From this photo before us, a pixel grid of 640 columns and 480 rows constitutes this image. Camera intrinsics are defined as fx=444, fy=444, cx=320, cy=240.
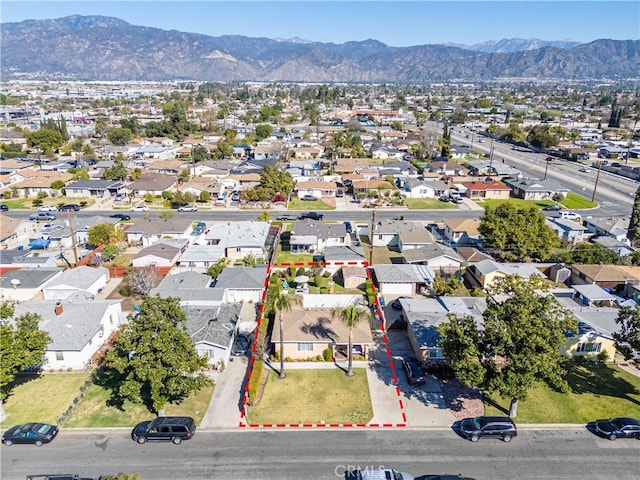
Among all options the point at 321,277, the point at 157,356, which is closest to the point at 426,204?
the point at 321,277

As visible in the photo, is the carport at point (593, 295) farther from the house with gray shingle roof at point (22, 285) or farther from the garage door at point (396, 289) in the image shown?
the house with gray shingle roof at point (22, 285)

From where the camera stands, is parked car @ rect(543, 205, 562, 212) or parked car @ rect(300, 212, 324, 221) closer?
parked car @ rect(300, 212, 324, 221)

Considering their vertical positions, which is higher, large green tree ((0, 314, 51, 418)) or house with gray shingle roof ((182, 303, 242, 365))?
large green tree ((0, 314, 51, 418))

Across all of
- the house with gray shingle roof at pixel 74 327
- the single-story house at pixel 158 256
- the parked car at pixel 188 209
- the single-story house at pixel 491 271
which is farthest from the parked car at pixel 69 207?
the single-story house at pixel 491 271

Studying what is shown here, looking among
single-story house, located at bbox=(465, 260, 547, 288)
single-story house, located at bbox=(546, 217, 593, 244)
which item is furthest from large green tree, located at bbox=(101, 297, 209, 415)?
single-story house, located at bbox=(546, 217, 593, 244)

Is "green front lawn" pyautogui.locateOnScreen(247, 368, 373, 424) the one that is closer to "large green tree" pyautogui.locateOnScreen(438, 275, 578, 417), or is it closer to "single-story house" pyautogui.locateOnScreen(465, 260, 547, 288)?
"large green tree" pyautogui.locateOnScreen(438, 275, 578, 417)

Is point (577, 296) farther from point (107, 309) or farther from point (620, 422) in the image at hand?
point (107, 309)
